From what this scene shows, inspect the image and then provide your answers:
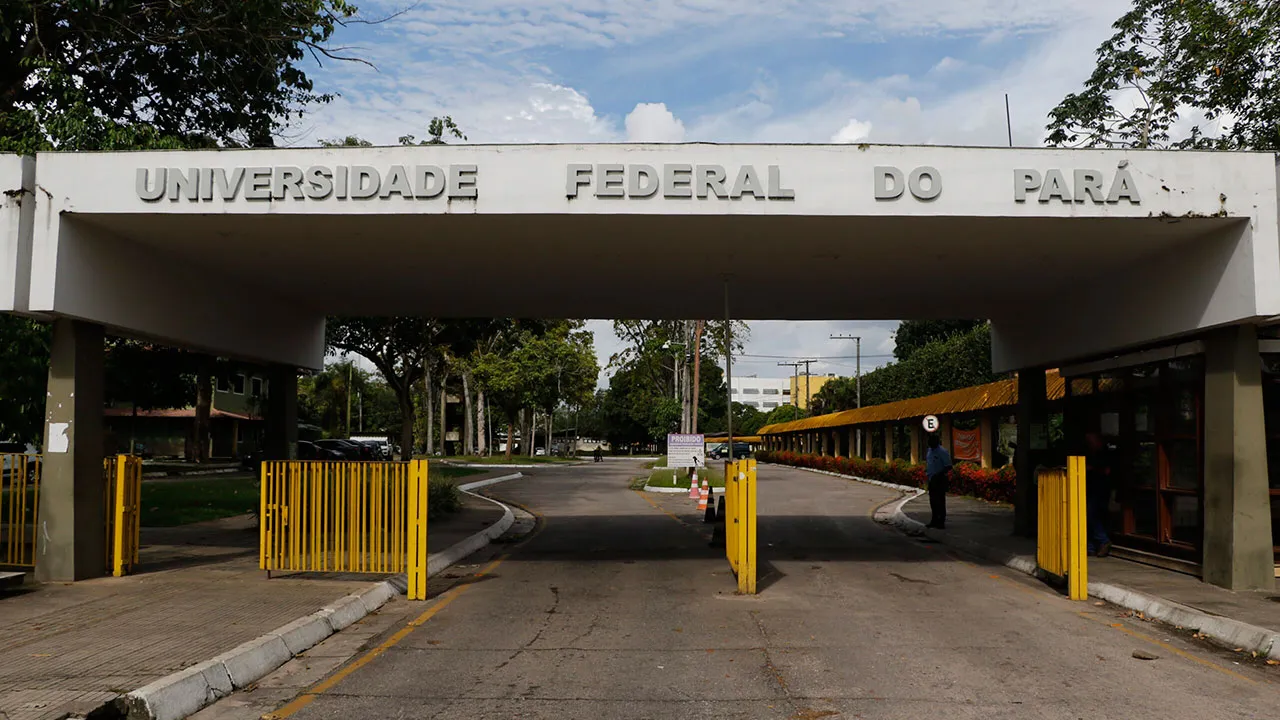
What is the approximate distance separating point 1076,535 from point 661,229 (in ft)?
18.6

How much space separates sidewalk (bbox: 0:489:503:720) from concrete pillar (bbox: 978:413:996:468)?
21.0 meters

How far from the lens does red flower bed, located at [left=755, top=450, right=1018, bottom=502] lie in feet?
77.5

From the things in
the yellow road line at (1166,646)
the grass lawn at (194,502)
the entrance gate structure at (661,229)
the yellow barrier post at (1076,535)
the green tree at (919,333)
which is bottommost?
the grass lawn at (194,502)

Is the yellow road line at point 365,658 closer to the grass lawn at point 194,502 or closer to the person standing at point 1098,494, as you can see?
the person standing at point 1098,494

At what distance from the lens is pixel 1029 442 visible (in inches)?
620

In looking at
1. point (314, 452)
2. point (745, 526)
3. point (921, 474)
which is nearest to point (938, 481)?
point (745, 526)

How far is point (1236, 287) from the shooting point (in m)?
9.87

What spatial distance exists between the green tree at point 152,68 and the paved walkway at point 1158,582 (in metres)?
14.3

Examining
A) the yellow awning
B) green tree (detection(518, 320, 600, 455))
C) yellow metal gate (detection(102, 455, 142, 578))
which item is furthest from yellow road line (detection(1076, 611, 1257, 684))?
green tree (detection(518, 320, 600, 455))

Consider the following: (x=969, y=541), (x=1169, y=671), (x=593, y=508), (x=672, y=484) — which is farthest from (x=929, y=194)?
(x=672, y=484)

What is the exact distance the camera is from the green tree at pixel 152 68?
48.9 ft

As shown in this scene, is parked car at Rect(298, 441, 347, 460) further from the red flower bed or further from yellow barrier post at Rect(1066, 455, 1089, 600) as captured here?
yellow barrier post at Rect(1066, 455, 1089, 600)

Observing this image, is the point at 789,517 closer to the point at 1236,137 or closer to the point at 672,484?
the point at 672,484

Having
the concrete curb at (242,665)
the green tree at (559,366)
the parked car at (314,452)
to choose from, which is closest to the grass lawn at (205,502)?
the concrete curb at (242,665)
